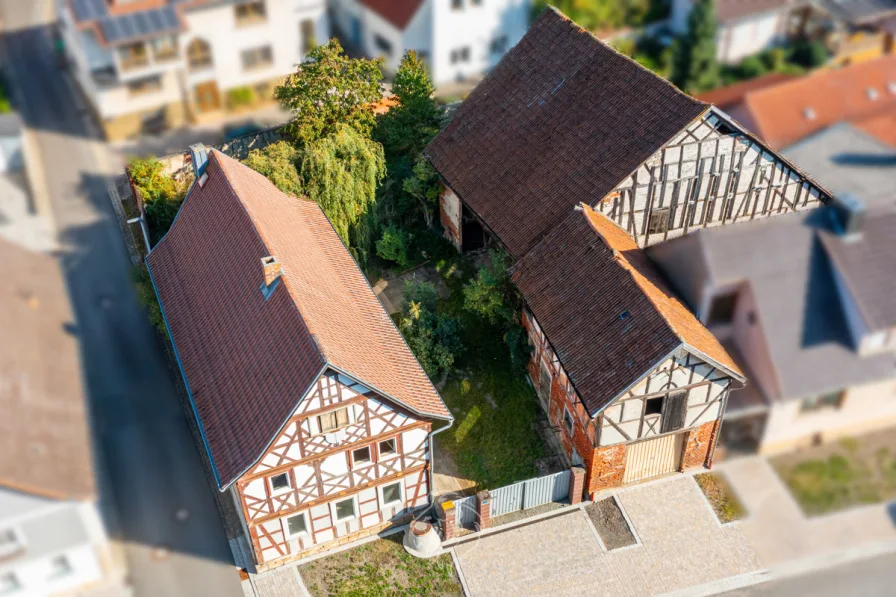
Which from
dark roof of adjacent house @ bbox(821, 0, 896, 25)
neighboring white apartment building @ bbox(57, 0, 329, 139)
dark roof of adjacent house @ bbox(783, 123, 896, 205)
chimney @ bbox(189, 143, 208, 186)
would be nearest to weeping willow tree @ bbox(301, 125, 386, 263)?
chimney @ bbox(189, 143, 208, 186)

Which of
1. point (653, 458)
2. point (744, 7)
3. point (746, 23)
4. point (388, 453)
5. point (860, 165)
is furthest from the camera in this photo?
point (746, 23)

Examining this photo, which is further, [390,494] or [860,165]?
[390,494]

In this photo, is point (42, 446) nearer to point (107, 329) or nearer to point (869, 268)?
point (107, 329)

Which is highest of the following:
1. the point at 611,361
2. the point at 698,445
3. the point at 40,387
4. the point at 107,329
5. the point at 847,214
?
the point at 847,214

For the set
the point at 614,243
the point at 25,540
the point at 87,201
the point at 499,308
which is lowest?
the point at 499,308

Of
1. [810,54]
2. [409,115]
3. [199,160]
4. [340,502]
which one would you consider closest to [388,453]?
[340,502]

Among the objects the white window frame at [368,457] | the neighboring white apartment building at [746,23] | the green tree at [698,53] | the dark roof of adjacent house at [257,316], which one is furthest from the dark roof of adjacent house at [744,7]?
the white window frame at [368,457]

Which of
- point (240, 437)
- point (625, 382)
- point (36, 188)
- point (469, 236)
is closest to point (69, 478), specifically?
point (36, 188)

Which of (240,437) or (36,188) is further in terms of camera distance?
(240,437)

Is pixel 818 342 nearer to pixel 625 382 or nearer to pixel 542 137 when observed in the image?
pixel 625 382
